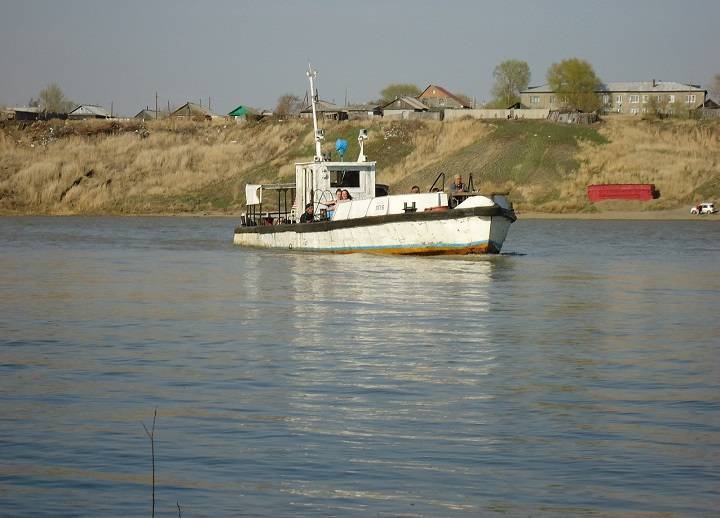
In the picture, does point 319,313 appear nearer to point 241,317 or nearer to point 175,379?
point 241,317

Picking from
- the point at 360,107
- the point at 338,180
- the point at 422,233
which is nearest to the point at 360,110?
the point at 360,107

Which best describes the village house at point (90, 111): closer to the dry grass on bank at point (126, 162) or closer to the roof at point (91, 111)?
the roof at point (91, 111)

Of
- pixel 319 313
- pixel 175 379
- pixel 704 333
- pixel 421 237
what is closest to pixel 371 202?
pixel 421 237

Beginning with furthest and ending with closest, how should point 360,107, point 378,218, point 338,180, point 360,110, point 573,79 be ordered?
point 573,79 < point 360,107 < point 360,110 < point 338,180 < point 378,218

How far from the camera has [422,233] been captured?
36.7 metres

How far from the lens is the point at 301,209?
4372 centimetres

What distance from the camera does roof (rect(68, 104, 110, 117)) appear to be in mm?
169250

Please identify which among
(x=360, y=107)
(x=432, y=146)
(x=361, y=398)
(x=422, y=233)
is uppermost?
(x=360, y=107)

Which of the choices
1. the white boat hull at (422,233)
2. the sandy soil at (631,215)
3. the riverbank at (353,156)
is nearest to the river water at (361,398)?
the white boat hull at (422,233)

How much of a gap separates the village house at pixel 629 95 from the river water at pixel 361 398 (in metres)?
149

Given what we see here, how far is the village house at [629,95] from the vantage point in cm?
17375

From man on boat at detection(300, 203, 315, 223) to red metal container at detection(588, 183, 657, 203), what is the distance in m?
49.1

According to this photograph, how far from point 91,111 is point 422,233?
141 m

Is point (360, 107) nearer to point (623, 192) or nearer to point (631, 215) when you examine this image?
point (623, 192)
